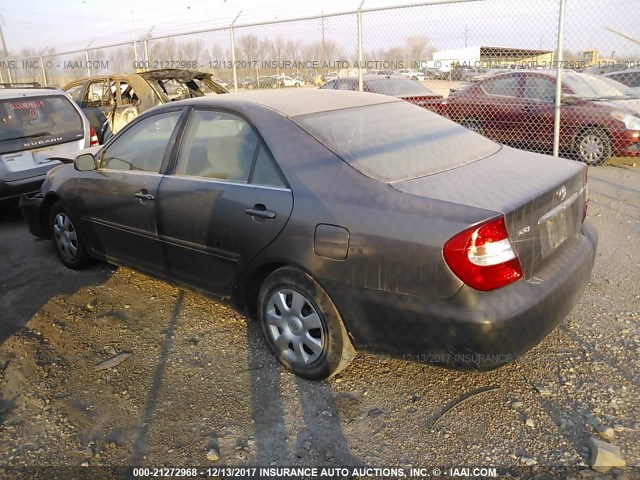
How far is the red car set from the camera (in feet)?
26.4

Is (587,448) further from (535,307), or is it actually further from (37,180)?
(37,180)

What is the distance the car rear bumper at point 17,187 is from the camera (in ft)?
20.5

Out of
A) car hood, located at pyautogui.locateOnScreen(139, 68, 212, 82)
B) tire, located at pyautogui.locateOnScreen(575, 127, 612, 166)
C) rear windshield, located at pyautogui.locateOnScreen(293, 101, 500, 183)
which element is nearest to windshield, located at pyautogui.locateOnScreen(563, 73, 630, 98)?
tire, located at pyautogui.locateOnScreen(575, 127, 612, 166)

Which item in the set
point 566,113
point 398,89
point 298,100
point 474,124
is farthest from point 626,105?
point 298,100

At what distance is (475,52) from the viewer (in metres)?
11.3

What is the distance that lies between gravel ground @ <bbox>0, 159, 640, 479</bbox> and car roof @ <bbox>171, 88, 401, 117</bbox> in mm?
1495

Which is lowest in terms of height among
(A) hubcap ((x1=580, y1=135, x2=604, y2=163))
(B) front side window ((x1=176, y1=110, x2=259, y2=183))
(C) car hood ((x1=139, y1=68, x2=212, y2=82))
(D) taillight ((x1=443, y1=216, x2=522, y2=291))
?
(A) hubcap ((x1=580, y1=135, x2=604, y2=163))

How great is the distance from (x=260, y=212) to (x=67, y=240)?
105 inches

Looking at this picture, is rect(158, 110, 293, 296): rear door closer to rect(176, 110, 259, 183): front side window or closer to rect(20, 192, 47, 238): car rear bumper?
rect(176, 110, 259, 183): front side window

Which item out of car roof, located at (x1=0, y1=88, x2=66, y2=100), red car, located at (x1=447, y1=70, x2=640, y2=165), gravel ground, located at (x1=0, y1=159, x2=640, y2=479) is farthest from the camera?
red car, located at (x1=447, y1=70, x2=640, y2=165)

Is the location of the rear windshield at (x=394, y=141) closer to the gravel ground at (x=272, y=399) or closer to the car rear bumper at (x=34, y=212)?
the gravel ground at (x=272, y=399)

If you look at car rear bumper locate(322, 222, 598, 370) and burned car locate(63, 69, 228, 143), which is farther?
burned car locate(63, 69, 228, 143)

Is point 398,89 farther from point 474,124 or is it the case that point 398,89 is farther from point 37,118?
point 37,118

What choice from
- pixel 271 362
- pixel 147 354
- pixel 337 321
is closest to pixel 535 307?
pixel 337 321
